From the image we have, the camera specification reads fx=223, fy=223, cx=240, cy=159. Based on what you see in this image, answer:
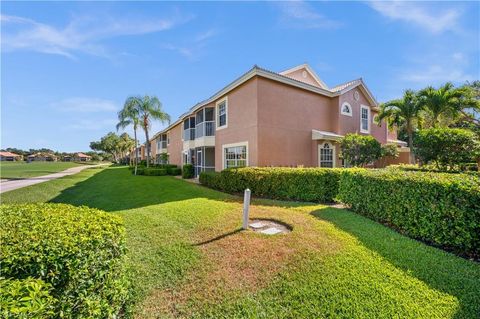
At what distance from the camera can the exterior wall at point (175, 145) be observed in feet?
97.5

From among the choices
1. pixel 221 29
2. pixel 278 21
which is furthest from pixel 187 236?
pixel 278 21

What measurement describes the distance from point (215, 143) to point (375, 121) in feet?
46.5

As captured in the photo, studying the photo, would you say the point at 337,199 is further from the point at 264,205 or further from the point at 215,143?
the point at 215,143

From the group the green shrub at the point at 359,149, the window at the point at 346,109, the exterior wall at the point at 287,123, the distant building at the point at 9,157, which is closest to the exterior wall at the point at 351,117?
the window at the point at 346,109

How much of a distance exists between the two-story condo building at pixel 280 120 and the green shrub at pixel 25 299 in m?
12.2

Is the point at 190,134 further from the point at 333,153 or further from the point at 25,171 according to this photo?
the point at 25,171

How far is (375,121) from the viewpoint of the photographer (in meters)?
19.6

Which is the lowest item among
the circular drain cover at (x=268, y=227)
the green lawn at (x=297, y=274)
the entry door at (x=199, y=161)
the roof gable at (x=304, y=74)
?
the green lawn at (x=297, y=274)

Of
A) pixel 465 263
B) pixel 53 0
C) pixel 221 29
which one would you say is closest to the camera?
pixel 465 263

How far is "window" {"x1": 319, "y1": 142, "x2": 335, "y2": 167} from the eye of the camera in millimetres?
16236

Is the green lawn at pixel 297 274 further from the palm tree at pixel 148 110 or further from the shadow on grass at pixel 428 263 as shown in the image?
the palm tree at pixel 148 110

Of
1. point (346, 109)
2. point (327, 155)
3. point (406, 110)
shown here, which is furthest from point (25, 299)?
point (406, 110)

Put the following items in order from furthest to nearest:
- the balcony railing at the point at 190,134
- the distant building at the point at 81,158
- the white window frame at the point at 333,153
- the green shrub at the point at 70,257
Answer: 1. the distant building at the point at 81,158
2. the balcony railing at the point at 190,134
3. the white window frame at the point at 333,153
4. the green shrub at the point at 70,257

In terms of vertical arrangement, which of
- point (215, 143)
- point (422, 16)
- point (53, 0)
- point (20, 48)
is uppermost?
point (422, 16)
